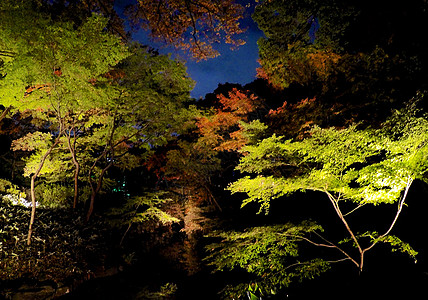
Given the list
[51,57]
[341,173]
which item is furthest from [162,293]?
[51,57]

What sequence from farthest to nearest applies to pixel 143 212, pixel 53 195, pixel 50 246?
pixel 53 195 < pixel 143 212 < pixel 50 246

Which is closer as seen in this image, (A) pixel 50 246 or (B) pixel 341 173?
(B) pixel 341 173

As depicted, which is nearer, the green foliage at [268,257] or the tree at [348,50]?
the green foliage at [268,257]

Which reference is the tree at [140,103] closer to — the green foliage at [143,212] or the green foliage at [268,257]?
the green foliage at [143,212]

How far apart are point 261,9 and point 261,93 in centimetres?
891

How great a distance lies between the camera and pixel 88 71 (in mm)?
6098

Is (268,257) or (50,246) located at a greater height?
(50,246)

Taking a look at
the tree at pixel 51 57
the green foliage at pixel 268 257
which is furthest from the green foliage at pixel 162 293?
the green foliage at pixel 268 257

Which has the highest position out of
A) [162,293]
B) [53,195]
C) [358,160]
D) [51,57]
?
[51,57]

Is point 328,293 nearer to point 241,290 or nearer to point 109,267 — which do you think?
point 241,290

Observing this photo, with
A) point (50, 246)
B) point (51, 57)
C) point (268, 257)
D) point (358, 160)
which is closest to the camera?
point (358, 160)

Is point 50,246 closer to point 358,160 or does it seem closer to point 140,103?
point 140,103

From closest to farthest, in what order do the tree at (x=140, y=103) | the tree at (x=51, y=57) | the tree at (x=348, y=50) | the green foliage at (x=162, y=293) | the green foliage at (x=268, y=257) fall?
the green foliage at (x=268, y=257) < the tree at (x=51, y=57) < the tree at (x=348, y=50) < the green foliage at (x=162, y=293) < the tree at (x=140, y=103)

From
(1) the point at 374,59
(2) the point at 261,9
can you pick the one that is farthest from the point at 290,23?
(1) the point at 374,59
